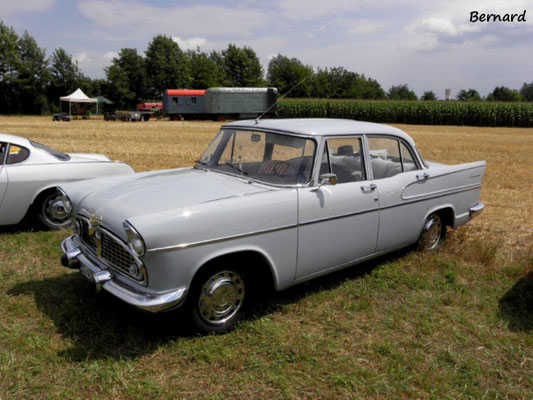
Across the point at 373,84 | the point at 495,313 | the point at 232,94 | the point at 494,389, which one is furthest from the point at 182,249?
the point at 373,84

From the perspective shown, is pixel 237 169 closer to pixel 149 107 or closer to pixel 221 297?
pixel 221 297

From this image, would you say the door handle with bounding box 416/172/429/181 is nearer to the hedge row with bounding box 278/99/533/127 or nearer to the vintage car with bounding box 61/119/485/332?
the vintage car with bounding box 61/119/485/332

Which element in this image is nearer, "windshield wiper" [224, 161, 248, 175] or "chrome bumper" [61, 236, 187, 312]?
"chrome bumper" [61, 236, 187, 312]

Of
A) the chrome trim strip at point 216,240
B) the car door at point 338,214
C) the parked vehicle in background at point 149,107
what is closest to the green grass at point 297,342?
the car door at point 338,214

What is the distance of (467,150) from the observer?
1739 cm

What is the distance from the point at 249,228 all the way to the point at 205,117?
119 ft

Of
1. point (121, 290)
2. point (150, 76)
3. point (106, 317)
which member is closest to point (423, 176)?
point (121, 290)

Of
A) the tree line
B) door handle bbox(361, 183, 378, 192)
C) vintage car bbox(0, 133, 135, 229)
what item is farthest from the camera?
the tree line

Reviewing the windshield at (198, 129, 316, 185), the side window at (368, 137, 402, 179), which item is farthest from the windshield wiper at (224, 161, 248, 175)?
the side window at (368, 137, 402, 179)

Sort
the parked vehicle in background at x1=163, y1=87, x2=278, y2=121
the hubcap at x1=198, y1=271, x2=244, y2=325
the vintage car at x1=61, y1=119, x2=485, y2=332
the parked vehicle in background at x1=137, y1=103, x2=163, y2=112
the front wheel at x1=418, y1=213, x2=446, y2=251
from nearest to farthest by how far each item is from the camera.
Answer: the vintage car at x1=61, y1=119, x2=485, y2=332 → the hubcap at x1=198, y1=271, x2=244, y2=325 → the front wheel at x1=418, y1=213, x2=446, y2=251 → the parked vehicle in background at x1=163, y1=87, x2=278, y2=121 → the parked vehicle in background at x1=137, y1=103, x2=163, y2=112

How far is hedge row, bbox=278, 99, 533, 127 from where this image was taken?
123 ft

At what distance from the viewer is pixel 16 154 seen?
5531mm

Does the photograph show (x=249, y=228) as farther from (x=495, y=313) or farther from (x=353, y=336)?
(x=495, y=313)

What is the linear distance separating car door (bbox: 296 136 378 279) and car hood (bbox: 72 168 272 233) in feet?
1.47
